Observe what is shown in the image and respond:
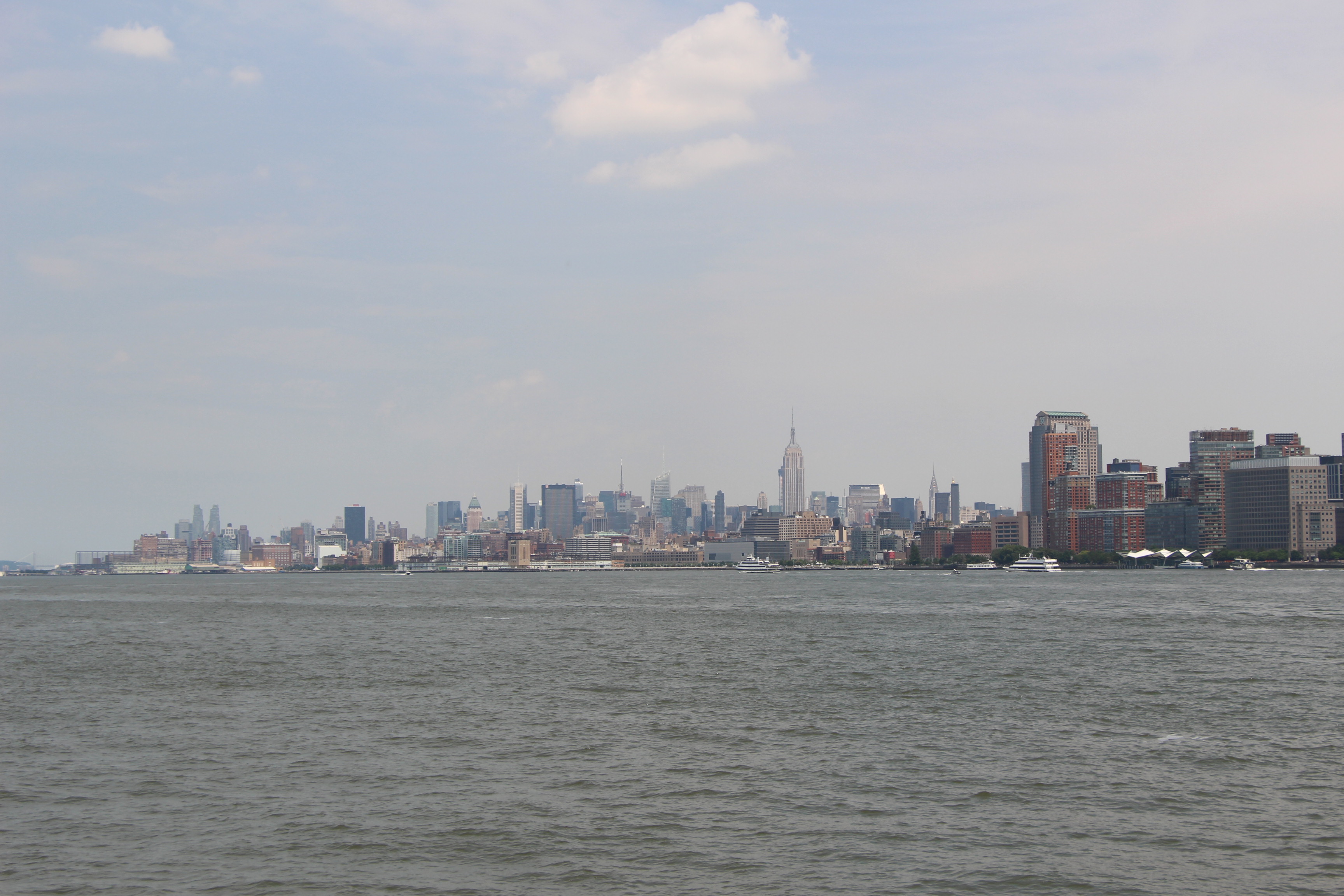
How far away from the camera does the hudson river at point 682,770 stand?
22094 millimetres

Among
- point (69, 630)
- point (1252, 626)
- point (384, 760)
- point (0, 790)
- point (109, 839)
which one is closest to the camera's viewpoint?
point (109, 839)

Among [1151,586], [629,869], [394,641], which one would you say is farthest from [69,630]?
[1151,586]

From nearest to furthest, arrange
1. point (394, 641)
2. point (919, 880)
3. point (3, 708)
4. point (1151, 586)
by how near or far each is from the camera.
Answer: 1. point (919, 880)
2. point (3, 708)
3. point (394, 641)
4. point (1151, 586)

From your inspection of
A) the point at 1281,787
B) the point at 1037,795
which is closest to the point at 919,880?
the point at 1037,795

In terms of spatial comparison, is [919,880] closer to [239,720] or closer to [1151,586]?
[239,720]

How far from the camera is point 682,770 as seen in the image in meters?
30.5

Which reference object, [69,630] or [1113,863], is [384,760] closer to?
[1113,863]

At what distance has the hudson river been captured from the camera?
22.1 meters

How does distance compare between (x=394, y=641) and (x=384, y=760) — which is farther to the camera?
(x=394, y=641)

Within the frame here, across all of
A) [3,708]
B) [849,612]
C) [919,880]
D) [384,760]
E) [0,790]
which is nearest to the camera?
[919,880]

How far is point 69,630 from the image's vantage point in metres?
91.8

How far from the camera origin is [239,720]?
39219mm

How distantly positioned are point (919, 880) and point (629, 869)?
17.5ft

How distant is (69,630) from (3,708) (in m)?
53.5
